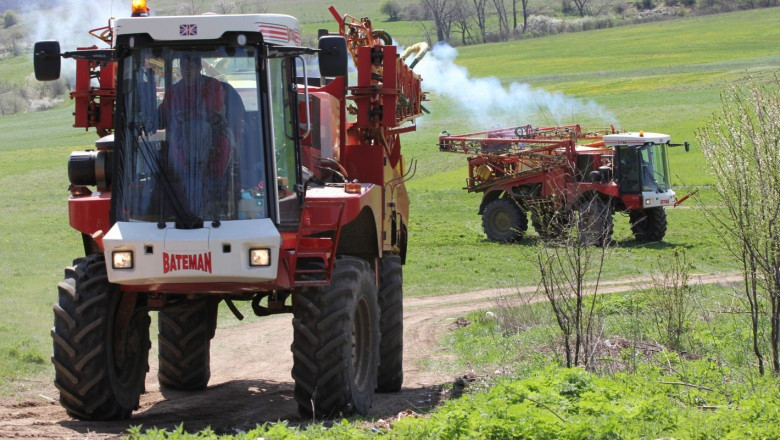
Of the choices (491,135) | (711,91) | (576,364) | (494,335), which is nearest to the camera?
(576,364)

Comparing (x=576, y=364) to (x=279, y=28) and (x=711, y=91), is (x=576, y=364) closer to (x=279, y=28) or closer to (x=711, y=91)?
(x=279, y=28)

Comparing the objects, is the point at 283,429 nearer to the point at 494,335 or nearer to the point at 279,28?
the point at 279,28

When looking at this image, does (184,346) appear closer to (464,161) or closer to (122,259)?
(122,259)

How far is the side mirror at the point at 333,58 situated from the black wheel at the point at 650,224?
20432mm

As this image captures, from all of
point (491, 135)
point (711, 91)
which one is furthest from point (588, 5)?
point (491, 135)

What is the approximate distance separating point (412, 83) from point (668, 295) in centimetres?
380

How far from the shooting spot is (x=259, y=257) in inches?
357

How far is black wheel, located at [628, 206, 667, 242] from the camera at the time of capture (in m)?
28.7

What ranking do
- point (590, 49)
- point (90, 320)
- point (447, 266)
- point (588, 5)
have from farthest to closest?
point (588, 5) → point (590, 49) → point (447, 266) → point (90, 320)

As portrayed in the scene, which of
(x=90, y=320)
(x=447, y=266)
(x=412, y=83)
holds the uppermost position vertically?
(x=412, y=83)

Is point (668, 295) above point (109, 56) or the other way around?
the other way around

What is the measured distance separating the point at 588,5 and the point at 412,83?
367ft

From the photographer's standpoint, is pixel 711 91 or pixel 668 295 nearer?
pixel 668 295

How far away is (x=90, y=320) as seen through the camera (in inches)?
368
